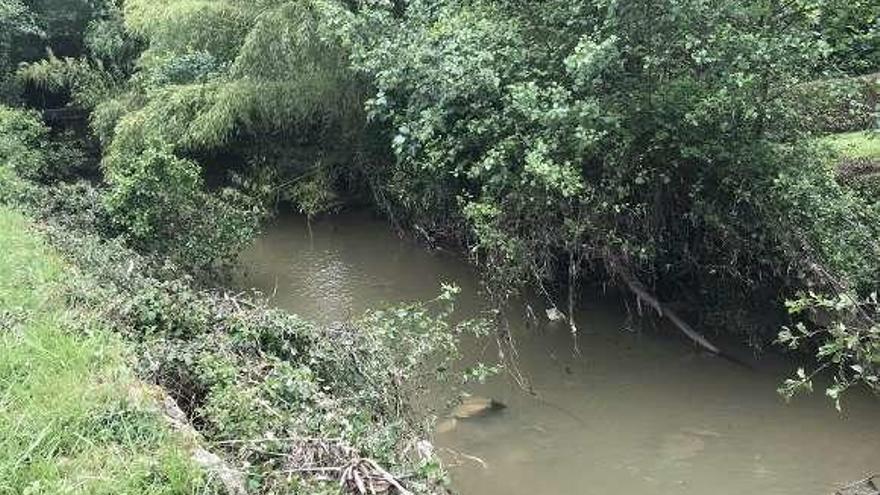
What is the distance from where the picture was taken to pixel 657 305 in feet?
Answer: 24.9

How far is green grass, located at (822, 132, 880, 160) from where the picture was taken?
7336mm

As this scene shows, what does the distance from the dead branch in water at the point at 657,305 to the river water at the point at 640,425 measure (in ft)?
0.48

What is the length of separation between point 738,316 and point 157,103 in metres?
8.26

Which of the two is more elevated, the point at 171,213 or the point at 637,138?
the point at 637,138

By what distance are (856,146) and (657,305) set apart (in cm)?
225

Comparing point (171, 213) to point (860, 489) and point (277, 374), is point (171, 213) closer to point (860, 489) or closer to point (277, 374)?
point (277, 374)

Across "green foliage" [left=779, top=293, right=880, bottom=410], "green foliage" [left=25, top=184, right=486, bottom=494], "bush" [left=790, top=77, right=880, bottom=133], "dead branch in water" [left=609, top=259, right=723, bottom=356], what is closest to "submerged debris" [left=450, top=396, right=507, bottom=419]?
"green foliage" [left=25, top=184, right=486, bottom=494]

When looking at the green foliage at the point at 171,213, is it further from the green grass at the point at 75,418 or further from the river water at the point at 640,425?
the green grass at the point at 75,418

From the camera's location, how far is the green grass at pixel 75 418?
3166mm

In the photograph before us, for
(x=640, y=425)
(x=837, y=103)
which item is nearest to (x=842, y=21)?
(x=837, y=103)

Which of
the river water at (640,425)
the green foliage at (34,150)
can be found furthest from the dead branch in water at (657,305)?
the green foliage at (34,150)

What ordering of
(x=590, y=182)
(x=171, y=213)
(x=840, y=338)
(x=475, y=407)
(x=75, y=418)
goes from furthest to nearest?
(x=171, y=213), (x=590, y=182), (x=475, y=407), (x=840, y=338), (x=75, y=418)

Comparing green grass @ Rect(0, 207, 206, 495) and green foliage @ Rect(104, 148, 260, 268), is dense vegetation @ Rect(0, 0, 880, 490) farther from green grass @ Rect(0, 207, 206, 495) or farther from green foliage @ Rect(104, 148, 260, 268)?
green grass @ Rect(0, 207, 206, 495)

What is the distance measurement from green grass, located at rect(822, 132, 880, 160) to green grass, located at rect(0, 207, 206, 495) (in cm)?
589
